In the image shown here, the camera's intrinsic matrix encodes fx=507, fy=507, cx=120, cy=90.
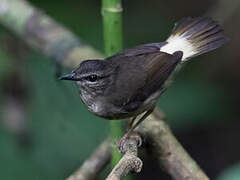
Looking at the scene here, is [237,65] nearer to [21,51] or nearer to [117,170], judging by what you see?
[21,51]

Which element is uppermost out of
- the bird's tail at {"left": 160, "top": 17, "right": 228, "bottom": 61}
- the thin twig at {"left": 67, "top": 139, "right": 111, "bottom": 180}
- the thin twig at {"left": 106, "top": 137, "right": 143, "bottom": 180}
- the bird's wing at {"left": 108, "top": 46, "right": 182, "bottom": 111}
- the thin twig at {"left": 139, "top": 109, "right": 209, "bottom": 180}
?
the bird's tail at {"left": 160, "top": 17, "right": 228, "bottom": 61}

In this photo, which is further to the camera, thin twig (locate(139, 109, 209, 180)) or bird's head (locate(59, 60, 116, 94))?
bird's head (locate(59, 60, 116, 94))

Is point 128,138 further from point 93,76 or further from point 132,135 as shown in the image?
point 93,76

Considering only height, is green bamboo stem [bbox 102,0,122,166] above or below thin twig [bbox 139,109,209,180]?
above

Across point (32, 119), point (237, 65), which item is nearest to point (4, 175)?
point (32, 119)

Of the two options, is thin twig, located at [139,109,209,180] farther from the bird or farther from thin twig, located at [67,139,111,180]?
thin twig, located at [67,139,111,180]

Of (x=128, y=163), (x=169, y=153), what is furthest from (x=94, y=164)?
(x=128, y=163)

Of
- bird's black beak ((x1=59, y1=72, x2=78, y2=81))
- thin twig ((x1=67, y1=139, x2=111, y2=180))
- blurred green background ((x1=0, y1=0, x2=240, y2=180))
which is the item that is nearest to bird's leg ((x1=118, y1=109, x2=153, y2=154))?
thin twig ((x1=67, y1=139, x2=111, y2=180))
